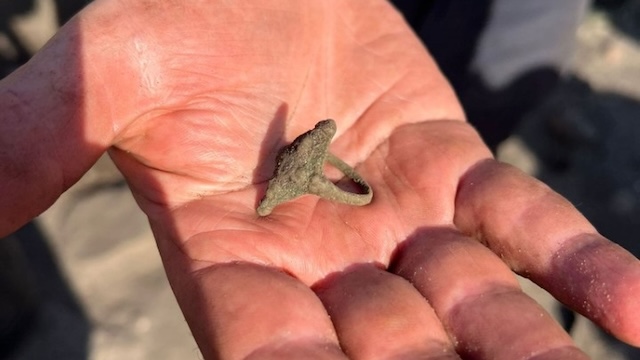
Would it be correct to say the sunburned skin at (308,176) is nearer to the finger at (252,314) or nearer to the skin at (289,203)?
the skin at (289,203)

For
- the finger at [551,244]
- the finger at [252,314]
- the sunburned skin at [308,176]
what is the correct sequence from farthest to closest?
1. the sunburned skin at [308,176]
2. the finger at [551,244]
3. the finger at [252,314]

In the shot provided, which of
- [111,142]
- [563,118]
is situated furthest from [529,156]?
[111,142]

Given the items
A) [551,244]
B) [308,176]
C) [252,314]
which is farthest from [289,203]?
[551,244]

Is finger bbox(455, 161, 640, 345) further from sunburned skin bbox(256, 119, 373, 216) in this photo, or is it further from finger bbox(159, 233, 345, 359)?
finger bbox(159, 233, 345, 359)

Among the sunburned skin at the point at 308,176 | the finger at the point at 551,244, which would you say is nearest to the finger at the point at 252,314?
the sunburned skin at the point at 308,176

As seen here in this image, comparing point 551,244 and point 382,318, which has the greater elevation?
point 551,244

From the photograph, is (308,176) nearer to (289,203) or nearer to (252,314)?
(289,203)
